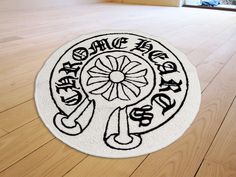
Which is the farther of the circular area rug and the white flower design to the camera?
the white flower design

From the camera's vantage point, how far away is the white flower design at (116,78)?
100 cm

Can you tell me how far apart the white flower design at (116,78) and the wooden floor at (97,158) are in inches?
10.7

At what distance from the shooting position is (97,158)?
70 cm

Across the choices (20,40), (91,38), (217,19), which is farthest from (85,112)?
(217,19)

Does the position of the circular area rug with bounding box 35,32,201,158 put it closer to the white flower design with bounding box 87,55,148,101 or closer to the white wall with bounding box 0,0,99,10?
the white flower design with bounding box 87,55,148,101

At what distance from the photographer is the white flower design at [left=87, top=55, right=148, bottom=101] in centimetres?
100

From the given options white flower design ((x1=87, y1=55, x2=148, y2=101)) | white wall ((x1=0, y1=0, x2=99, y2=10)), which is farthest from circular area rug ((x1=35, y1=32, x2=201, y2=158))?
white wall ((x1=0, y1=0, x2=99, y2=10))

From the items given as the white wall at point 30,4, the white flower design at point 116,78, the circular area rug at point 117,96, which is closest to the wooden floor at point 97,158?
the circular area rug at point 117,96

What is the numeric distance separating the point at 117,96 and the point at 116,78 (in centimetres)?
14

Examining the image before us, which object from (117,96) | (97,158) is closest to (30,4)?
(117,96)

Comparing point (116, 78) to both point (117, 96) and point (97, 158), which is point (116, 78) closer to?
point (117, 96)

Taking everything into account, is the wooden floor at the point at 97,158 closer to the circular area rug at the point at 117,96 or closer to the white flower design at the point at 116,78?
the circular area rug at the point at 117,96

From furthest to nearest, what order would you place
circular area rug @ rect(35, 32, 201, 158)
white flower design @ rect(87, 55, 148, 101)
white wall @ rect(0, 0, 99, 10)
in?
white wall @ rect(0, 0, 99, 10) → white flower design @ rect(87, 55, 148, 101) → circular area rug @ rect(35, 32, 201, 158)

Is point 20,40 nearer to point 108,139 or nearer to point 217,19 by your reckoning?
point 108,139
